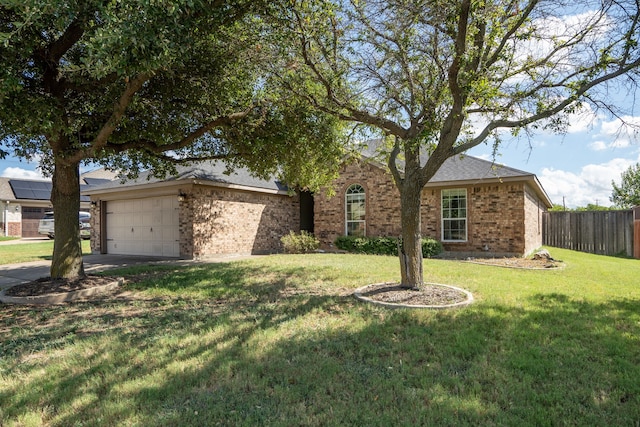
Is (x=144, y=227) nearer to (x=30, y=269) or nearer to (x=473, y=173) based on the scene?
(x=30, y=269)

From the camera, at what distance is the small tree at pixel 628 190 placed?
3316cm

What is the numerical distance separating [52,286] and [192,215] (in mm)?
5913

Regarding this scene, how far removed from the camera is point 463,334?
4.68 m

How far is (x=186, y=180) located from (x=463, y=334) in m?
10.6

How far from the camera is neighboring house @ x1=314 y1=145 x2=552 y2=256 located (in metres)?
13.0

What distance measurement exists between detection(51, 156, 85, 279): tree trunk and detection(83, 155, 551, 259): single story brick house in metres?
4.93

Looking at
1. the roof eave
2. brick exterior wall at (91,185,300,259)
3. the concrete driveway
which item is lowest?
the concrete driveway

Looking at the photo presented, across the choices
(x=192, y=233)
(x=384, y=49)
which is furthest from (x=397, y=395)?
(x=192, y=233)

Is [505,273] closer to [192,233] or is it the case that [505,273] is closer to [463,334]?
[463,334]

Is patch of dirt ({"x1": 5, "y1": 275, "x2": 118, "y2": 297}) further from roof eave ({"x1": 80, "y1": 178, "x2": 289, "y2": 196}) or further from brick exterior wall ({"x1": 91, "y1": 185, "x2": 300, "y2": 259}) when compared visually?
roof eave ({"x1": 80, "y1": 178, "x2": 289, "y2": 196})

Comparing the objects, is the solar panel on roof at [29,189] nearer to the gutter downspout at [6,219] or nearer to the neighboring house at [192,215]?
the gutter downspout at [6,219]

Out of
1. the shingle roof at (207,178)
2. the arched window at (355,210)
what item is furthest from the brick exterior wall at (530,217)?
the shingle roof at (207,178)

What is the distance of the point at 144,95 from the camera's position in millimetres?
7977

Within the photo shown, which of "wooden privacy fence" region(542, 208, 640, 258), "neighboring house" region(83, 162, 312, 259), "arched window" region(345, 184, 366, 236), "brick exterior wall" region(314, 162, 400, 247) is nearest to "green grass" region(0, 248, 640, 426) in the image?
"neighboring house" region(83, 162, 312, 259)
